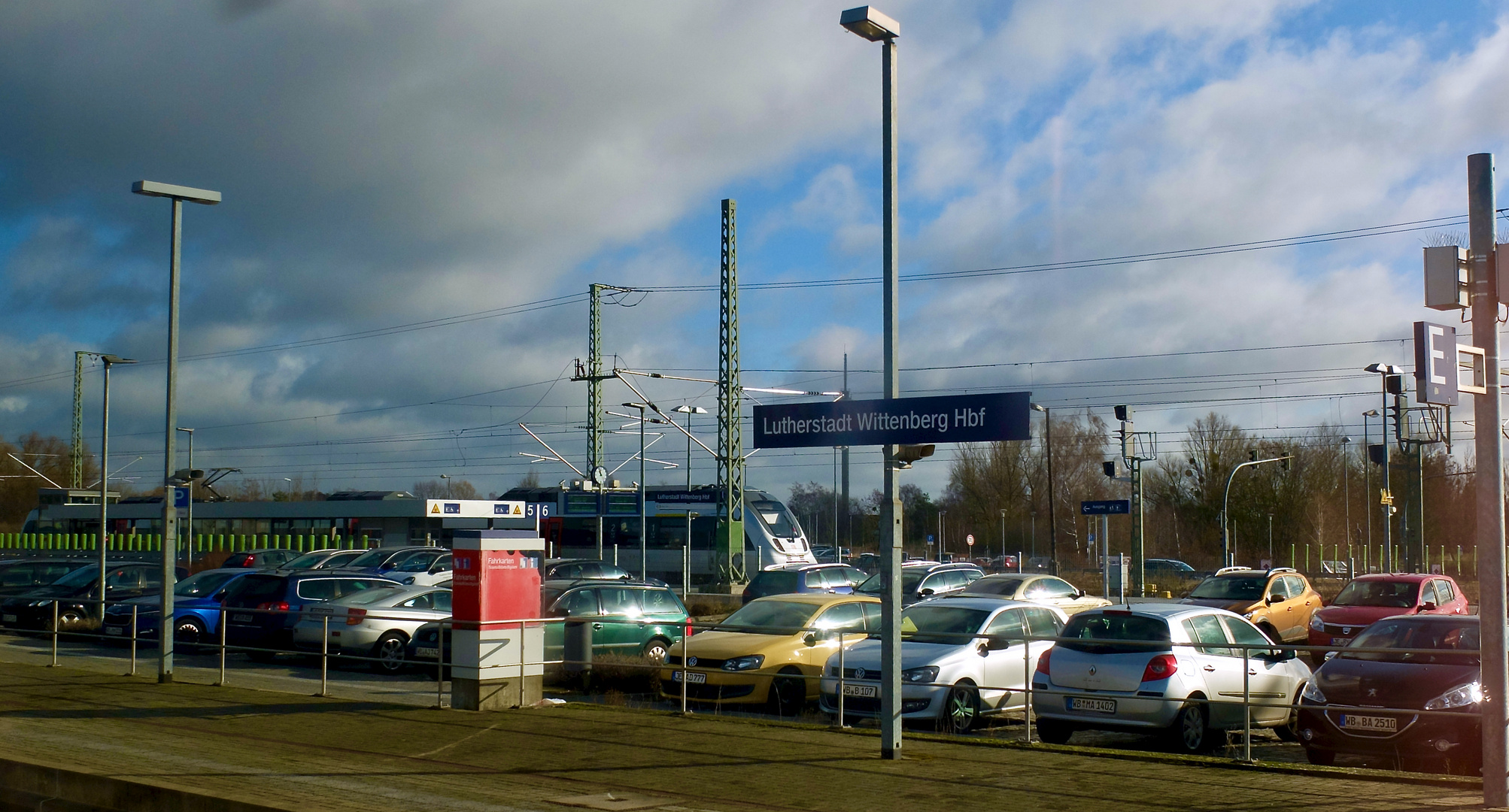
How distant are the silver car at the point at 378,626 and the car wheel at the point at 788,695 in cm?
687

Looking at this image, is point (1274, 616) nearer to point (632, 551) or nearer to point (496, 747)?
point (496, 747)

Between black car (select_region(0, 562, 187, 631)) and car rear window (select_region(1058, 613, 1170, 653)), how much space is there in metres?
18.2

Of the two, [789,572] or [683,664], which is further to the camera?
[789,572]

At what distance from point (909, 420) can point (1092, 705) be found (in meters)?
3.79

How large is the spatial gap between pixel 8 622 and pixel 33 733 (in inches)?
668

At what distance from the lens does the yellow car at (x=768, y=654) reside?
1448cm

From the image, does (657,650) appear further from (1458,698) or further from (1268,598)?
(1458,698)

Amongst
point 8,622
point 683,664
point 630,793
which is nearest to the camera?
point 630,793

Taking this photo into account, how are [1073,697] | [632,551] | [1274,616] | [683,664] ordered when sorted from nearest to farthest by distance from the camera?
1. [1073,697]
2. [683,664]
3. [1274,616]
4. [632,551]

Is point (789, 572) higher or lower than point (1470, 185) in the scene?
lower

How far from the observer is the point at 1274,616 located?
2328cm

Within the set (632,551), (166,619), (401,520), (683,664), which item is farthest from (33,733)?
(401,520)

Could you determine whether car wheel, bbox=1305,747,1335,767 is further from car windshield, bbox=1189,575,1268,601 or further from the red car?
car windshield, bbox=1189,575,1268,601

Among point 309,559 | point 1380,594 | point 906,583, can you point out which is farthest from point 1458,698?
point 309,559
